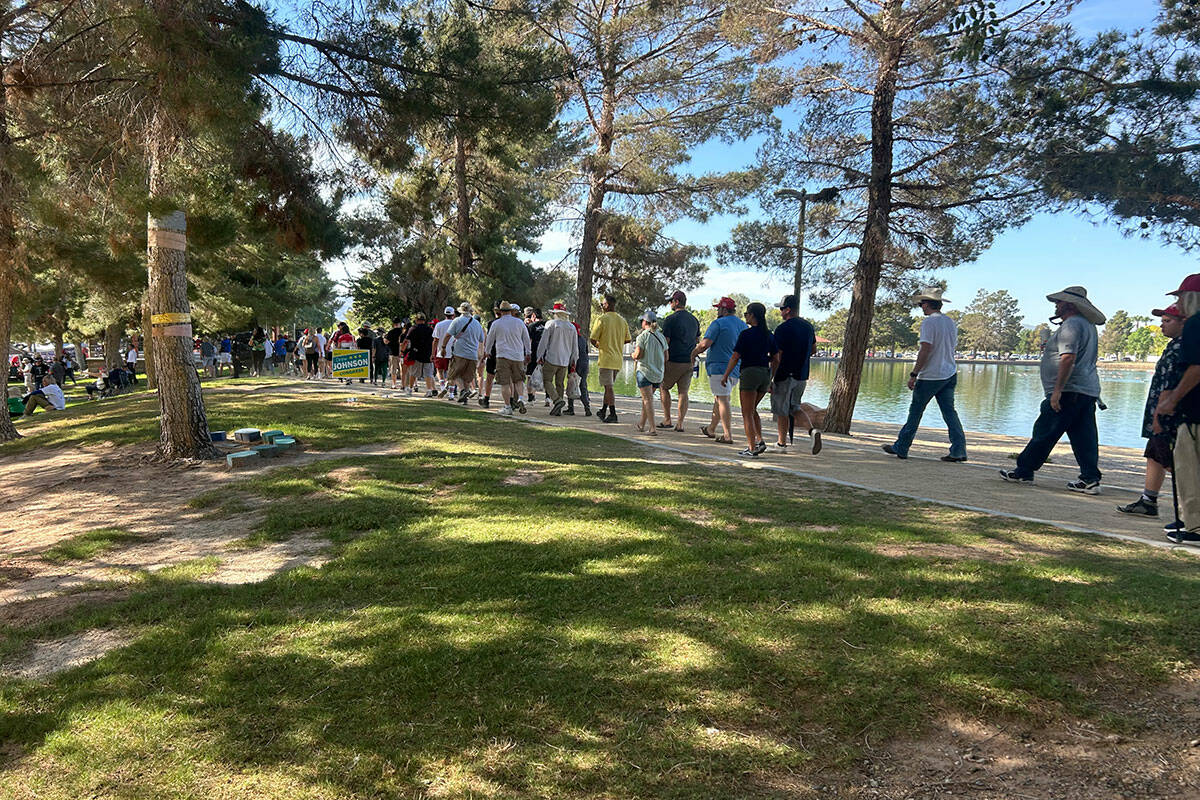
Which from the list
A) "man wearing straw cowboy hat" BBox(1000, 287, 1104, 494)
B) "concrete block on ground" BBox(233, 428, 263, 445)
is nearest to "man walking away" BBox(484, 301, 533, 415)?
"concrete block on ground" BBox(233, 428, 263, 445)

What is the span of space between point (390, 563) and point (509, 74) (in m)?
6.13

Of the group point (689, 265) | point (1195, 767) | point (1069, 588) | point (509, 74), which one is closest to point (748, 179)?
point (689, 265)

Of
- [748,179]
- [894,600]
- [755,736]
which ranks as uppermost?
[748,179]

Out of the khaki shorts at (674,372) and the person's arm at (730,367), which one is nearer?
the person's arm at (730,367)

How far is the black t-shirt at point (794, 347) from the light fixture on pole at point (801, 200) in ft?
19.0

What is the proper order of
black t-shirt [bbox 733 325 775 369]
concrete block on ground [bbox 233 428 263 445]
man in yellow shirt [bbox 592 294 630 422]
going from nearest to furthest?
black t-shirt [bbox 733 325 775 369]
concrete block on ground [bbox 233 428 263 445]
man in yellow shirt [bbox 592 294 630 422]

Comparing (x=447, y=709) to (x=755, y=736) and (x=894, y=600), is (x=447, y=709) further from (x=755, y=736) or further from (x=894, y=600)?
(x=894, y=600)

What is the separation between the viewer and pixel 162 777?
7.86ft

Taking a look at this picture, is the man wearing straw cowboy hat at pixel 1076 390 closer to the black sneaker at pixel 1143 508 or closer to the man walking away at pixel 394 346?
the black sneaker at pixel 1143 508

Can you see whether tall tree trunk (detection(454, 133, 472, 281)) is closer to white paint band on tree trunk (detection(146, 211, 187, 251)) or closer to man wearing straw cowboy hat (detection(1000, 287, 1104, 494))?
white paint band on tree trunk (detection(146, 211, 187, 251))

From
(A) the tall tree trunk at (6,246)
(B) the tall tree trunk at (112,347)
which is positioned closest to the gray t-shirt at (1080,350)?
(A) the tall tree trunk at (6,246)

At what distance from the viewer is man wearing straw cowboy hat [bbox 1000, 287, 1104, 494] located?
6156 mm

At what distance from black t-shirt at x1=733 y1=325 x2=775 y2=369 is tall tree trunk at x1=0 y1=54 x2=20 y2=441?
11.6m

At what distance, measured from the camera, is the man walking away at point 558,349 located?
1125cm
